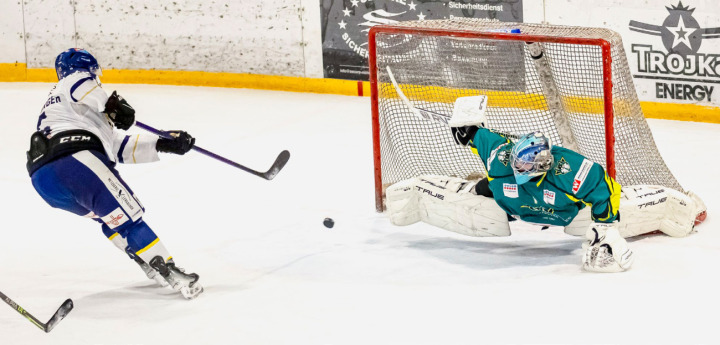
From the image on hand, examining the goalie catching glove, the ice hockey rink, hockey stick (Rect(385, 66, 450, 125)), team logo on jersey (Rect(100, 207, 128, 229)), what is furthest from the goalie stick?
team logo on jersey (Rect(100, 207, 128, 229))

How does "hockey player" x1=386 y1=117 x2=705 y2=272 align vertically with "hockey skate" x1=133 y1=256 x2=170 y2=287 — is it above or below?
above

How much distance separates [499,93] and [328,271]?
1.62 meters

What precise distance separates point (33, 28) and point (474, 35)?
5.32 m

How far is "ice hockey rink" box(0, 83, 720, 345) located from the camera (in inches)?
183

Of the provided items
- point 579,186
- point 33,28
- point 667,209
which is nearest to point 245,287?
point 579,186

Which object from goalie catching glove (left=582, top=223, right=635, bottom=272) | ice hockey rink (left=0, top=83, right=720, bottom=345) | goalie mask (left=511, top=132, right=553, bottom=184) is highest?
goalie mask (left=511, top=132, right=553, bottom=184)

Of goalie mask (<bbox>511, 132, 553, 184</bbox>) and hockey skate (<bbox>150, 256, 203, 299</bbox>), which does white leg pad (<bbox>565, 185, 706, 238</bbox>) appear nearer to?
goalie mask (<bbox>511, 132, 553, 184</bbox>)

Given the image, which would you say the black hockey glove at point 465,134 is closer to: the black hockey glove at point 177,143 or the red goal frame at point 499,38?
the red goal frame at point 499,38

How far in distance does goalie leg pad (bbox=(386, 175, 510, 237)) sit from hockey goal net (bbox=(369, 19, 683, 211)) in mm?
301

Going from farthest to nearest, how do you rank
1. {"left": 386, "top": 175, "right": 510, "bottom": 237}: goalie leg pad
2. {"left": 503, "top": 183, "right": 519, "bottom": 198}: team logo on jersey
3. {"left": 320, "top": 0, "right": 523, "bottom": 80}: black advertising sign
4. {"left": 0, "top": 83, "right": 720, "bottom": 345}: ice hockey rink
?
{"left": 320, "top": 0, "right": 523, "bottom": 80}: black advertising sign < {"left": 386, "top": 175, "right": 510, "bottom": 237}: goalie leg pad < {"left": 503, "top": 183, "right": 519, "bottom": 198}: team logo on jersey < {"left": 0, "top": 83, "right": 720, "bottom": 345}: ice hockey rink

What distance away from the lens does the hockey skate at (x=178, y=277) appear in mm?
4953

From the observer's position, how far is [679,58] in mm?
7453

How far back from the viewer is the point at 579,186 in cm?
499

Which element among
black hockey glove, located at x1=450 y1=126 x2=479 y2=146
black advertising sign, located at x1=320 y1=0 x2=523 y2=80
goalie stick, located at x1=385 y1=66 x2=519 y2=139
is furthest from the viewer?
black advertising sign, located at x1=320 y1=0 x2=523 y2=80
